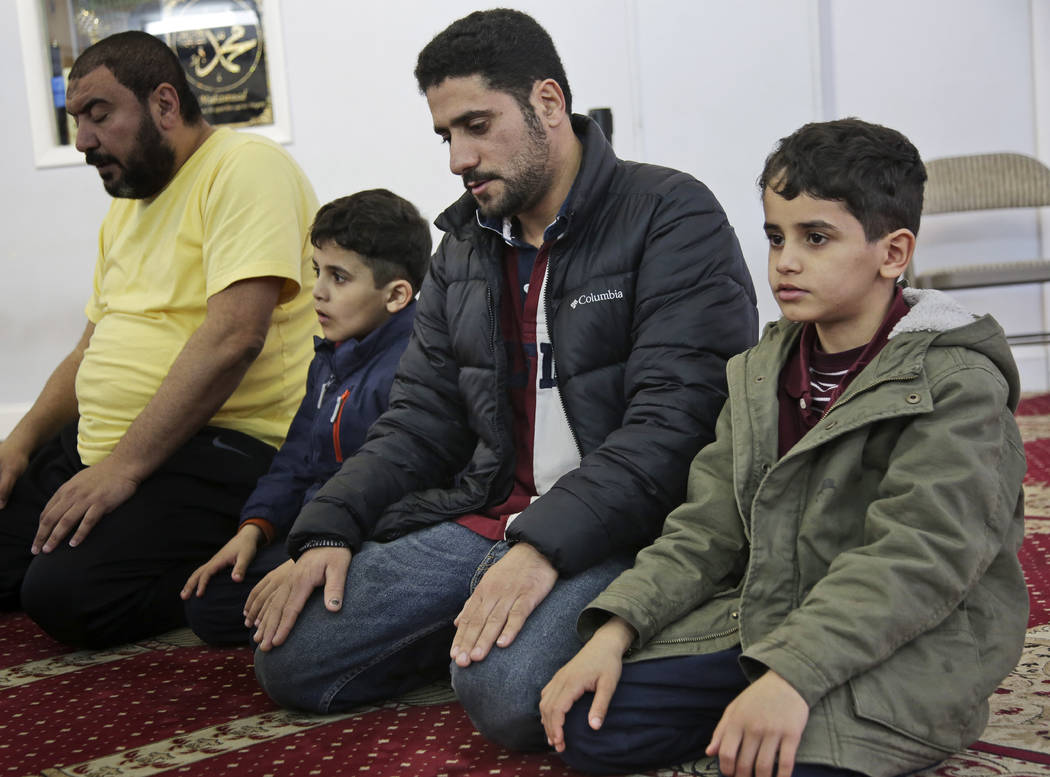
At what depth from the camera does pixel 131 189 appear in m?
2.62

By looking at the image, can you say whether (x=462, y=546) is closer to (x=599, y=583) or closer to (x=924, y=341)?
(x=599, y=583)

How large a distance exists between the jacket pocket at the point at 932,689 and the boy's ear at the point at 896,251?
1.38 ft

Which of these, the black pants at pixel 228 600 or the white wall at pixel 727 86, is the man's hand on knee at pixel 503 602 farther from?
the white wall at pixel 727 86

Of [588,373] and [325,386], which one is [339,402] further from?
[588,373]

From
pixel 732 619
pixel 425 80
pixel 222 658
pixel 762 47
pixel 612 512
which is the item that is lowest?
pixel 222 658

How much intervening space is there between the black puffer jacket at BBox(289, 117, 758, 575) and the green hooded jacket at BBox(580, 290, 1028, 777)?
0.12 metres

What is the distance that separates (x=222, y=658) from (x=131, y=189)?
112cm

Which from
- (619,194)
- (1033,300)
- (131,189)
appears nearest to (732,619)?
(619,194)

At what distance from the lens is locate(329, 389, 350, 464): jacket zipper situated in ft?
7.30

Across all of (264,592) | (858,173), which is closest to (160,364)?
(264,592)

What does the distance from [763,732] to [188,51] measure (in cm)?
539

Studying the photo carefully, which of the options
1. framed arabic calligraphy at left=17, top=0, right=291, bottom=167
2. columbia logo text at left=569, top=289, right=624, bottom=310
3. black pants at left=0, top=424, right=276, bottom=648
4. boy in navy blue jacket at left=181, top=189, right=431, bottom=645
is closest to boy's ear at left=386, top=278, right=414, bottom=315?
boy in navy blue jacket at left=181, top=189, right=431, bottom=645

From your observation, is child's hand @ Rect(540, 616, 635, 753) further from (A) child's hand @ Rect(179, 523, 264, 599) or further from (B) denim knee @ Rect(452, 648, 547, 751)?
(A) child's hand @ Rect(179, 523, 264, 599)

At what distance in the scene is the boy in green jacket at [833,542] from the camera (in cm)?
122
